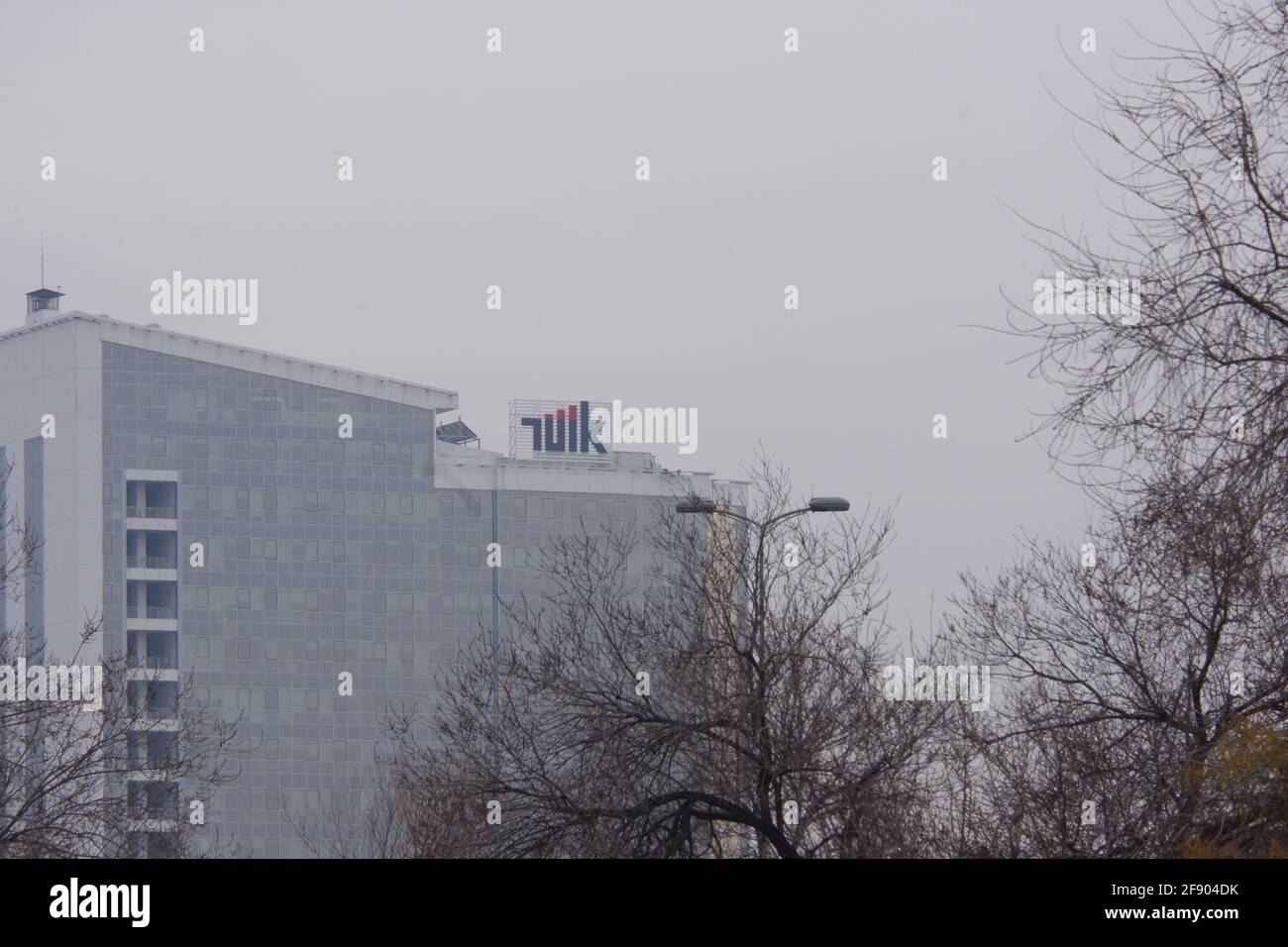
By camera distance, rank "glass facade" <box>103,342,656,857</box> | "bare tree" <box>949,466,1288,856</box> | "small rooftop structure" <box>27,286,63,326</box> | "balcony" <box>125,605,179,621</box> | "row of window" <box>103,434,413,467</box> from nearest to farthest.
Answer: "bare tree" <box>949,466,1288,856</box> < "glass facade" <box>103,342,656,857</box> < "balcony" <box>125,605,179,621</box> < "row of window" <box>103,434,413,467</box> < "small rooftop structure" <box>27,286,63,326</box>

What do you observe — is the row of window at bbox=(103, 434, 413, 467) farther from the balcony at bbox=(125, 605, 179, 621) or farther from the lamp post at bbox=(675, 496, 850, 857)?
the lamp post at bbox=(675, 496, 850, 857)

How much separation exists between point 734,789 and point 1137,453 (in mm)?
9122

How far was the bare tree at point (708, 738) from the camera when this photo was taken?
18250mm

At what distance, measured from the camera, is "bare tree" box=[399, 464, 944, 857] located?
719 inches

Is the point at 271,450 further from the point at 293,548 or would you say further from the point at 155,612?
the point at 155,612

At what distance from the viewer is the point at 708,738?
19.4 metres

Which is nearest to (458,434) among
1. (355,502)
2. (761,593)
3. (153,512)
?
(355,502)

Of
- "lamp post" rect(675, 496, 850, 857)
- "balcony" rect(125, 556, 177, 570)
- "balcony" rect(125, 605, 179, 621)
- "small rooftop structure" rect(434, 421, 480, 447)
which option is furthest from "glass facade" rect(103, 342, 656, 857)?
"lamp post" rect(675, 496, 850, 857)

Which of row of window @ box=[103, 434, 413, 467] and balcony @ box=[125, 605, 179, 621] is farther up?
row of window @ box=[103, 434, 413, 467]

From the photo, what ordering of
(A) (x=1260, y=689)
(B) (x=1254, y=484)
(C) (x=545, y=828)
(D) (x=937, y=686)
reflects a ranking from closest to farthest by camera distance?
(B) (x=1254, y=484) → (A) (x=1260, y=689) → (C) (x=545, y=828) → (D) (x=937, y=686)
